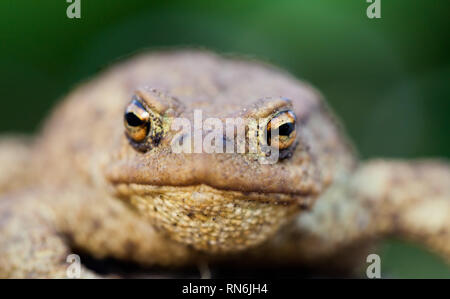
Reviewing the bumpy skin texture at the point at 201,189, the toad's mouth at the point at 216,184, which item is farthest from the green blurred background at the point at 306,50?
the toad's mouth at the point at 216,184

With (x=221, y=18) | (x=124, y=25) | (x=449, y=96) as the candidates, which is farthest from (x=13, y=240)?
(x=449, y=96)

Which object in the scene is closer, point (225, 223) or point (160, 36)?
point (225, 223)

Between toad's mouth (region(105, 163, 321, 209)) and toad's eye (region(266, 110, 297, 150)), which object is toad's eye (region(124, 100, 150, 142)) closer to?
toad's mouth (region(105, 163, 321, 209))

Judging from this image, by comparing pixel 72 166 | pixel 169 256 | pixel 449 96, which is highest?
pixel 449 96

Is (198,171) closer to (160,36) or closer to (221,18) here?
(221,18)

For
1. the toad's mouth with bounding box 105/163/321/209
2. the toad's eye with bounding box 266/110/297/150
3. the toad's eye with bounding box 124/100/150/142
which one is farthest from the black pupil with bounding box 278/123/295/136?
the toad's eye with bounding box 124/100/150/142

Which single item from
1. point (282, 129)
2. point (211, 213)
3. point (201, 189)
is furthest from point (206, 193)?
point (282, 129)
